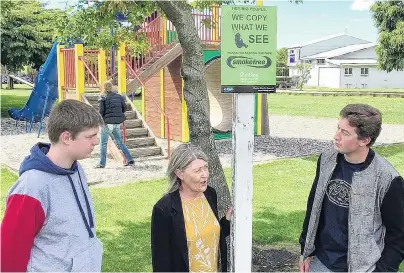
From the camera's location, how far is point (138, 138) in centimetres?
1158

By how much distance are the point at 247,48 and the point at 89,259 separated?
1275 mm

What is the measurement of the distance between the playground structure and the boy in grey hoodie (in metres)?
8.48

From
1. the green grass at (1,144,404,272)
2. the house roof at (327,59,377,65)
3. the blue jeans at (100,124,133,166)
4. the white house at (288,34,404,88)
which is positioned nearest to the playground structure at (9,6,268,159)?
the blue jeans at (100,124,133,166)

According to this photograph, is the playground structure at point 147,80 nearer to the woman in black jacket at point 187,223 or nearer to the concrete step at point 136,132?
the concrete step at point 136,132

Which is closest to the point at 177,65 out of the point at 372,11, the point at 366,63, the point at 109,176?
the point at 109,176

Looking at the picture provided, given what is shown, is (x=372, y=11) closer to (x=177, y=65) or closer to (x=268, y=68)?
(x=177, y=65)

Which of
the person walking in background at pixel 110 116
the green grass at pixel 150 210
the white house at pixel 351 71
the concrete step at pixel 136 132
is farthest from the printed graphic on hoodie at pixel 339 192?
the white house at pixel 351 71

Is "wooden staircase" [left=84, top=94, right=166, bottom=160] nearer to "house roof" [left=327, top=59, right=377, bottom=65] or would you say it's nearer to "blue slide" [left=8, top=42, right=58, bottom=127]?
"blue slide" [left=8, top=42, right=58, bottom=127]

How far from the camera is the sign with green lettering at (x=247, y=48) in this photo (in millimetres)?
2514

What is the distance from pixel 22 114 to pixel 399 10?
1260 inches

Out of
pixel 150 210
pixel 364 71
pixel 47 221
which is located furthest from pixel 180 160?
pixel 364 71

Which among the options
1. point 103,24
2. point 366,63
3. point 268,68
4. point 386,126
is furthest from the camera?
point 366,63

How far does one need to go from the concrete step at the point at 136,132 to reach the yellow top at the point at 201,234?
916 centimetres

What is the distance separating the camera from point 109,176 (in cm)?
932
